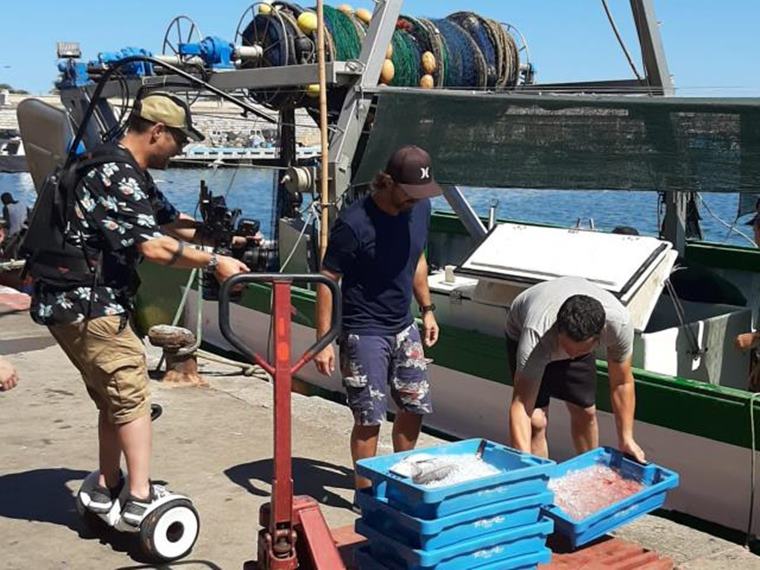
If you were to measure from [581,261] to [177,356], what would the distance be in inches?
117

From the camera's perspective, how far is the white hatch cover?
17.8 ft

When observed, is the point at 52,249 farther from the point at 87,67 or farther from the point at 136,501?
the point at 87,67

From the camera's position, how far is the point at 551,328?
13.4 ft

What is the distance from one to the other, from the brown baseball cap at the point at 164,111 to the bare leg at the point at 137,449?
1.18 meters

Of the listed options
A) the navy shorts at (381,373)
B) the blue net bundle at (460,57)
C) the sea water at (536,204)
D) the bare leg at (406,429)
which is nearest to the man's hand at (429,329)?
the navy shorts at (381,373)

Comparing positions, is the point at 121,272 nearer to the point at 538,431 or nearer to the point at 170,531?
the point at 170,531

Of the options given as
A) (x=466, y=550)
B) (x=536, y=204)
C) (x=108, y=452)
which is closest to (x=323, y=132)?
(x=108, y=452)

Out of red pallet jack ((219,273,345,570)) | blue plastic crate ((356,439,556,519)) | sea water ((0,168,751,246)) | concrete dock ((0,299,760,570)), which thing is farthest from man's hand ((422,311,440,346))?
sea water ((0,168,751,246))

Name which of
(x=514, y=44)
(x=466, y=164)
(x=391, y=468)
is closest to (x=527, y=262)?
(x=466, y=164)

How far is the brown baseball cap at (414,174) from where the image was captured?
4074 millimetres

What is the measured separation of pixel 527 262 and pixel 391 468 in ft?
9.25

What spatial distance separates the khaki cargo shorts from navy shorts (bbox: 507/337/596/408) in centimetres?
170

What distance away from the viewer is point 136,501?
3967 millimetres

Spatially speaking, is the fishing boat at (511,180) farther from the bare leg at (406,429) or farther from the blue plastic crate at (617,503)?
the bare leg at (406,429)
